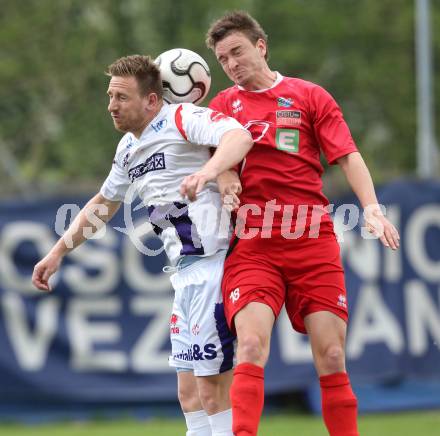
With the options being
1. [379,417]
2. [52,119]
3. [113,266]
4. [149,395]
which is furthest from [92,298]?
[52,119]

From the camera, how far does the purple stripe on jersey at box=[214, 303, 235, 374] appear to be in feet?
17.2

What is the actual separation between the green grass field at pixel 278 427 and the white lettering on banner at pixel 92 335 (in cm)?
49

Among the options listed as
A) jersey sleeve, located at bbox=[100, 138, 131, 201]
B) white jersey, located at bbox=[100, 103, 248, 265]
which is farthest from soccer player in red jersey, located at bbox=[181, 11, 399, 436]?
jersey sleeve, located at bbox=[100, 138, 131, 201]

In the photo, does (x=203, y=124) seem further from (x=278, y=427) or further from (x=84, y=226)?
(x=278, y=427)

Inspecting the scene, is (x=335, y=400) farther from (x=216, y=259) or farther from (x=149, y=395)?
(x=149, y=395)

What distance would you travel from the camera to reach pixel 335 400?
522cm

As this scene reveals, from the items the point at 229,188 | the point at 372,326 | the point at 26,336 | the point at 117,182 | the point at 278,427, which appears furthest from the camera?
the point at 372,326

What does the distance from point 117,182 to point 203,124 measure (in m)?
0.72

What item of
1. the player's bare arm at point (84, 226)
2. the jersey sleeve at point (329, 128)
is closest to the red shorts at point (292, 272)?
the jersey sleeve at point (329, 128)

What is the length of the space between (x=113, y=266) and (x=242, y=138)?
4388 millimetres

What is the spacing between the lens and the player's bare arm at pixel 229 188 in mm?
4980

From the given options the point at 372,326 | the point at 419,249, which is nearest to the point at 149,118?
the point at 372,326

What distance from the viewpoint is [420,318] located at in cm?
930

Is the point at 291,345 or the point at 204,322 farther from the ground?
the point at 204,322
